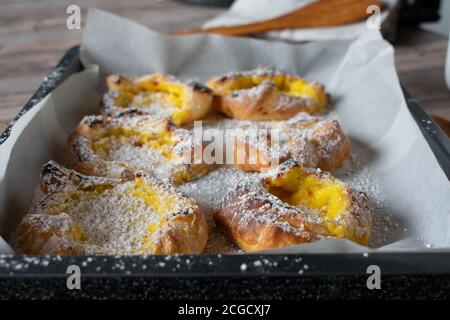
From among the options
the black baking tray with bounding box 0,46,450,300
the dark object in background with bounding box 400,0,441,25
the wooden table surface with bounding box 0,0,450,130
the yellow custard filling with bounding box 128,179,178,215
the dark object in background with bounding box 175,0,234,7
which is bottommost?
the wooden table surface with bounding box 0,0,450,130

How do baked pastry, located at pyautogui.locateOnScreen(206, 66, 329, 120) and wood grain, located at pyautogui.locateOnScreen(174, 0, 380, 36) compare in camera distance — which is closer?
baked pastry, located at pyautogui.locateOnScreen(206, 66, 329, 120)

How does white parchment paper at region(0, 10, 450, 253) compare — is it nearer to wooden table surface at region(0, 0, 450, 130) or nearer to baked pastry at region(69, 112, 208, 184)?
baked pastry at region(69, 112, 208, 184)

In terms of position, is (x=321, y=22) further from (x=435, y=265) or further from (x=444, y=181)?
(x=435, y=265)

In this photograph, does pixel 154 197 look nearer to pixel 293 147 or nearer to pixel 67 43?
pixel 293 147

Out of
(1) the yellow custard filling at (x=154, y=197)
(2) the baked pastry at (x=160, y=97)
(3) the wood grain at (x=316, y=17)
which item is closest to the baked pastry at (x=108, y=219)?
(1) the yellow custard filling at (x=154, y=197)

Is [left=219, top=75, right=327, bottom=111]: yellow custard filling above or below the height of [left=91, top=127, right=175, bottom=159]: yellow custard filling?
above

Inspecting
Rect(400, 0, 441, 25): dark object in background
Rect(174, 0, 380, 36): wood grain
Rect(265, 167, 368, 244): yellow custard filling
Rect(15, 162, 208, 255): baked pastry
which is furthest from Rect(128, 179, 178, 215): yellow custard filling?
Rect(400, 0, 441, 25): dark object in background

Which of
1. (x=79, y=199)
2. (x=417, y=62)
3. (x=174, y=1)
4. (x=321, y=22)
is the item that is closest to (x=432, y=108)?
(x=417, y=62)
